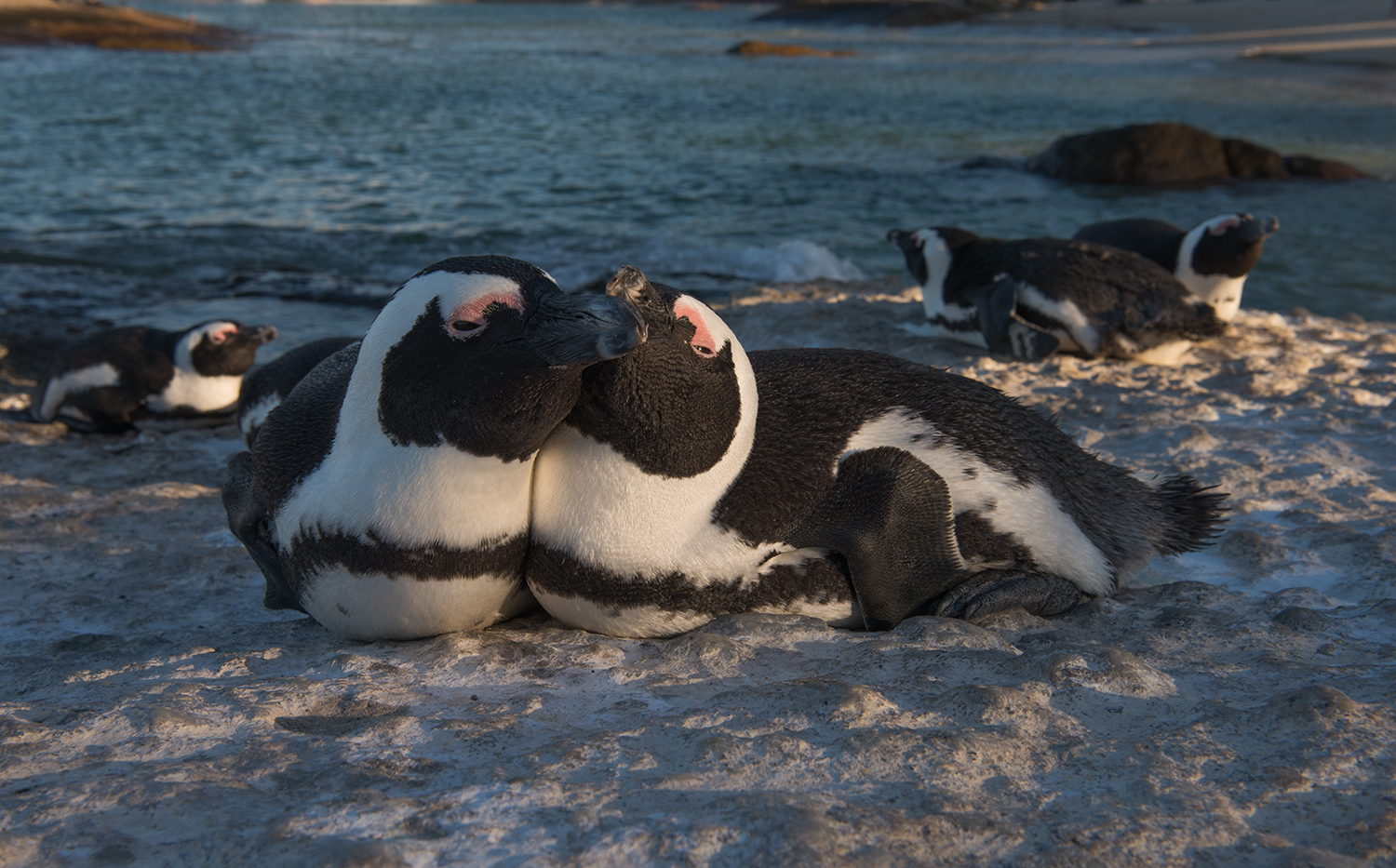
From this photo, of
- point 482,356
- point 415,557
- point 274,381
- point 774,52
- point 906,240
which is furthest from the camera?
point 774,52

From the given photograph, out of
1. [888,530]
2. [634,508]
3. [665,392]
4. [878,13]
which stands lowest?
[888,530]

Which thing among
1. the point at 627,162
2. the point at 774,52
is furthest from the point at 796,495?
the point at 774,52

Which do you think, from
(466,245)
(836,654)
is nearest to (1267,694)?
(836,654)

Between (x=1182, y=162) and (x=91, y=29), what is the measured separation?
1624 inches

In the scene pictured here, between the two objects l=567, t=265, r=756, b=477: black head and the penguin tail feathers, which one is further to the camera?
the penguin tail feathers

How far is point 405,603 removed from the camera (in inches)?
104

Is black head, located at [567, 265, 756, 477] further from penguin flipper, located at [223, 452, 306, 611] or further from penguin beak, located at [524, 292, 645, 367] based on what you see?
penguin flipper, located at [223, 452, 306, 611]

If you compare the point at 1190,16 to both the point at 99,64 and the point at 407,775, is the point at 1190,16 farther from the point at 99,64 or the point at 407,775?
the point at 407,775

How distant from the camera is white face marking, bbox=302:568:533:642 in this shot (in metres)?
2.61

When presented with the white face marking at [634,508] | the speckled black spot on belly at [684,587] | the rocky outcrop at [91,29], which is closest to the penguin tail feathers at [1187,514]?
the speckled black spot on belly at [684,587]

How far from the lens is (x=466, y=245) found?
11695 mm

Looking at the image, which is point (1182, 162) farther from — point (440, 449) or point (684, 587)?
point (440, 449)

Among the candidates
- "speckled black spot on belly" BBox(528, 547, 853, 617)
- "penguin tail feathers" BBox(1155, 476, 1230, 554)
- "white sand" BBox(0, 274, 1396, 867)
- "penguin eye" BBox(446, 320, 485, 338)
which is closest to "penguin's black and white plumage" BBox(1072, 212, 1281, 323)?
"white sand" BBox(0, 274, 1396, 867)

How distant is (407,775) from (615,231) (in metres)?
10.8
